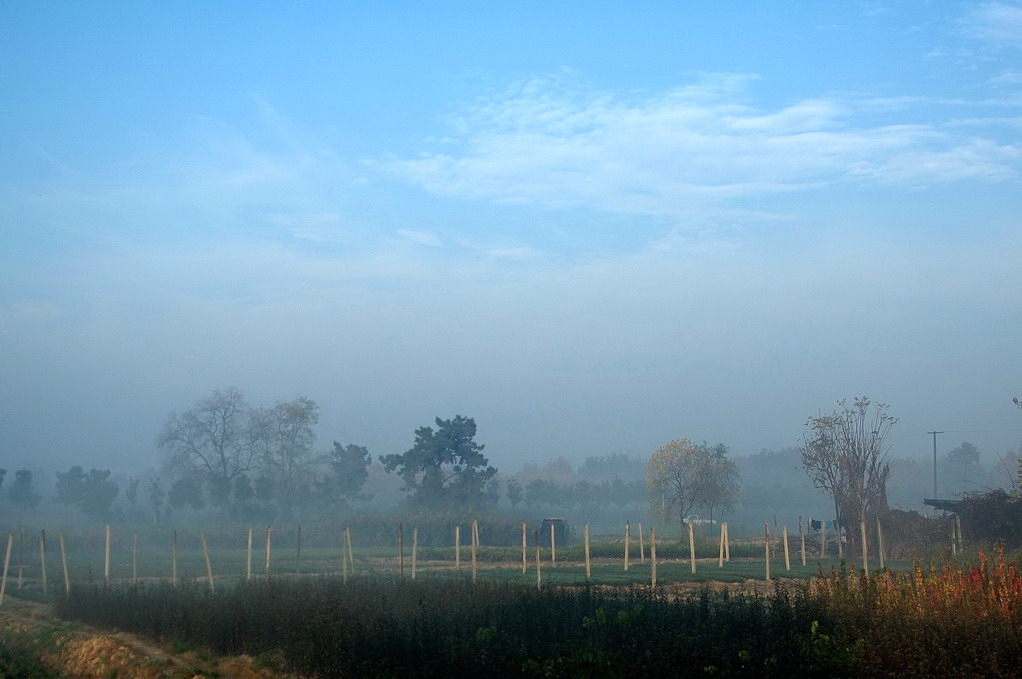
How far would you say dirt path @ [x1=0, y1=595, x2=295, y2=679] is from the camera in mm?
16391

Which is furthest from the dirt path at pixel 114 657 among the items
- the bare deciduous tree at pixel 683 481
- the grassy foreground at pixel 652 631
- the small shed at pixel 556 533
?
the bare deciduous tree at pixel 683 481

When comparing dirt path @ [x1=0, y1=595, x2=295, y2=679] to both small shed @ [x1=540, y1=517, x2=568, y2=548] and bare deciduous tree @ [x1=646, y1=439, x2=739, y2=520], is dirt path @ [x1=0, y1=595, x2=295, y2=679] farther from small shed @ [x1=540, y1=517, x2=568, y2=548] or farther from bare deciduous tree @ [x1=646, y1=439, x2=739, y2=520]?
bare deciduous tree @ [x1=646, y1=439, x2=739, y2=520]

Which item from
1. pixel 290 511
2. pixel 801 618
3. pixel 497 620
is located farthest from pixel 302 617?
pixel 290 511

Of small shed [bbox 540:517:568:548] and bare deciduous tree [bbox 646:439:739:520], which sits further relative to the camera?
bare deciduous tree [bbox 646:439:739:520]

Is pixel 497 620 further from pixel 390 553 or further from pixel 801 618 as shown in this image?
pixel 390 553

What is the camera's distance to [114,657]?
18.0 m

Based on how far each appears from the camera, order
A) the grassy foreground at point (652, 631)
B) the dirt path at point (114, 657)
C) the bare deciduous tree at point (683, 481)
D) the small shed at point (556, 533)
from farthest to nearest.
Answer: the bare deciduous tree at point (683, 481) → the small shed at point (556, 533) → the dirt path at point (114, 657) → the grassy foreground at point (652, 631)

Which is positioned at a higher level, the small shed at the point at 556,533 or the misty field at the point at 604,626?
the misty field at the point at 604,626

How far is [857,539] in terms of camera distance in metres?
42.2

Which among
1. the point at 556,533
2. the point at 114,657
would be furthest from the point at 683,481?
the point at 114,657

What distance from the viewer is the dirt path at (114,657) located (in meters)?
16.4

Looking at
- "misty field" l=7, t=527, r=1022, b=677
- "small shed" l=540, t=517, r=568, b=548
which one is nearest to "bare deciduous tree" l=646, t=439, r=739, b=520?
"small shed" l=540, t=517, r=568, b=548

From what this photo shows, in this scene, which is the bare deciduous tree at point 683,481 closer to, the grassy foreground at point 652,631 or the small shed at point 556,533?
the small shed at point 556,533

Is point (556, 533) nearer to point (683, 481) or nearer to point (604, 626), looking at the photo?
point (683, 481)
